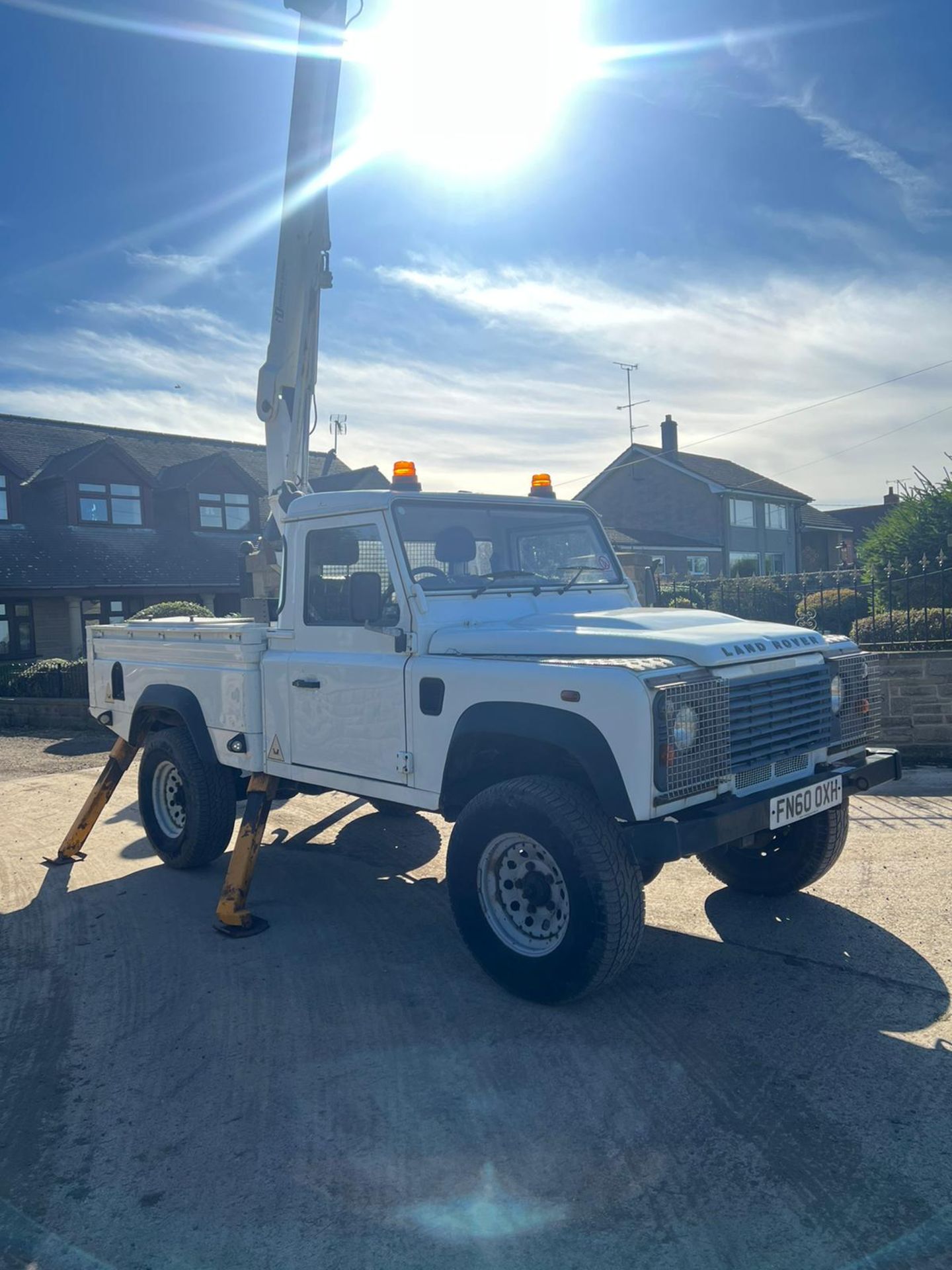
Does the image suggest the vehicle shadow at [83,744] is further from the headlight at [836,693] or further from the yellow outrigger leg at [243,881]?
the headlight at [836,693]

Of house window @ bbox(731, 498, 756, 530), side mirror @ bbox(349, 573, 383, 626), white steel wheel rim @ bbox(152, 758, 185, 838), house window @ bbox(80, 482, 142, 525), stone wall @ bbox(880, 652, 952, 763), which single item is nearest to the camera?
side mirror @ bbox(349, 573, 383, 626)

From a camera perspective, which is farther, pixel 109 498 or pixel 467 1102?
pixel 109 498

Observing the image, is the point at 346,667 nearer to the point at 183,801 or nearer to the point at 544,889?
the point at 544,889

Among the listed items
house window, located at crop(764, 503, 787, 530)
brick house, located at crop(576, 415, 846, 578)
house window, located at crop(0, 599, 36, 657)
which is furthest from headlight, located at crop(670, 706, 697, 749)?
house window, located at crop(764, 503, 787, 530)

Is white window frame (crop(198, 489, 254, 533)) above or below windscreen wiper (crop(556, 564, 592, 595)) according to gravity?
above

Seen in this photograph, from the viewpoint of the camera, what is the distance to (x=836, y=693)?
183 inches

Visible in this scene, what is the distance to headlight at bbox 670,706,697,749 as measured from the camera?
3.66m

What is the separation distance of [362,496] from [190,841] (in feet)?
8.79

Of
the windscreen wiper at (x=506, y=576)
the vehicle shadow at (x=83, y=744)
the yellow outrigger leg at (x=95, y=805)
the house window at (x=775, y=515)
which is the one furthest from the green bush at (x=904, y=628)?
the house window at (x=775, y=515)

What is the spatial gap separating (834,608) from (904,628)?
1860mm

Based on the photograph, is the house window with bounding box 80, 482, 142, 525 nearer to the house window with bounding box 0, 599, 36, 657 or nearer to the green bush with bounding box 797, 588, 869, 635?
the house window with bounding box 0, 599, 36, 657

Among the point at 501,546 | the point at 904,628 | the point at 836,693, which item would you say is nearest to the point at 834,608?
the point at 904,628

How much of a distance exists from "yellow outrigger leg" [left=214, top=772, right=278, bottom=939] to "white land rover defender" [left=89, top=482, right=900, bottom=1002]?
291mm

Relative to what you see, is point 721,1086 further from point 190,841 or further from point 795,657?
point 190,841
